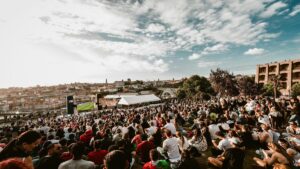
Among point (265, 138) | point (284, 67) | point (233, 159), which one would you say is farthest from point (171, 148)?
point (284, 67)

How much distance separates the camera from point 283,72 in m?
69.2

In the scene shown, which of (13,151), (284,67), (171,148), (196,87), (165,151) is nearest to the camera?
(13,151)

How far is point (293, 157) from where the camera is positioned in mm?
5957

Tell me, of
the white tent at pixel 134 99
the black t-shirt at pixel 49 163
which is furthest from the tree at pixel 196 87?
the black t-shirt at pixel 49 163

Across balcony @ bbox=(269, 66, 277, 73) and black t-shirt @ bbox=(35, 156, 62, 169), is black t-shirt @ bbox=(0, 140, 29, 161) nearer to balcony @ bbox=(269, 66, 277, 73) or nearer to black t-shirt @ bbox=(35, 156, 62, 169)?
black t-shirt @ bbox=(35, 156, 62, 169)

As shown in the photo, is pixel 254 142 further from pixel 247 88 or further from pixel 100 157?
pixel 247 88

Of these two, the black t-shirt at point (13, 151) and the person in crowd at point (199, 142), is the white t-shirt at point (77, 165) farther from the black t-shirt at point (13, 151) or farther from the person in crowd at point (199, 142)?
the person in crowd at point (199, 142)

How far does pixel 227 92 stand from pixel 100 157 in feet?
152

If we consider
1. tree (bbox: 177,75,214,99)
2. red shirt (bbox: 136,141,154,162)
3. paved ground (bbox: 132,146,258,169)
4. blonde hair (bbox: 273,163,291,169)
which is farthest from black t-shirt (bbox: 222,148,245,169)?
tree (bbox: 177,75,214,99)

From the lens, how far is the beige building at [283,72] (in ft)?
213

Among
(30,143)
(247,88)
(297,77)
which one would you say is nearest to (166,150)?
(30,143)

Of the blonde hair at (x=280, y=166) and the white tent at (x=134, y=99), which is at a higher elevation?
the blonde hair at (x=280, y=166)

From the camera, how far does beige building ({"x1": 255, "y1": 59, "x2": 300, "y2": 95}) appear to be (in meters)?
65.1

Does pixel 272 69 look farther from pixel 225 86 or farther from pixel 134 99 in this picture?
pixel 134 99
